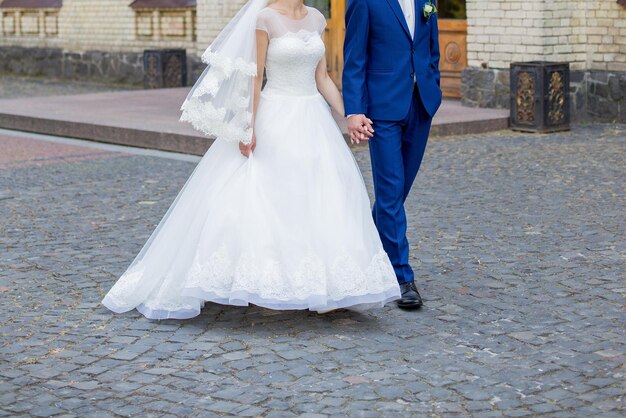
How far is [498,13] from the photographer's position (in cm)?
1492

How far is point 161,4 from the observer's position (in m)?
20.7

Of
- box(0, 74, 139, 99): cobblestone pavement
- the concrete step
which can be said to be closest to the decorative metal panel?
the concrete step

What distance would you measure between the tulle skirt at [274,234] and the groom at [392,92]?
18 centimetres

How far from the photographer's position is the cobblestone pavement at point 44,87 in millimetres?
20203

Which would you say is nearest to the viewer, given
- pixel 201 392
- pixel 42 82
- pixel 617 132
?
pixel 201 392

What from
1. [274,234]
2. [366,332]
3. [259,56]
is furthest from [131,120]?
[366,332]

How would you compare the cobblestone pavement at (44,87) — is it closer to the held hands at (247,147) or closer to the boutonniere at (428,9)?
the held hands at (247,147)

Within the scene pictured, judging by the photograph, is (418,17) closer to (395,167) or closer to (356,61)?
(356,61)

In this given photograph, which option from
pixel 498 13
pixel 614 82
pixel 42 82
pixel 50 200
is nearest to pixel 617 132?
pixel 614 82

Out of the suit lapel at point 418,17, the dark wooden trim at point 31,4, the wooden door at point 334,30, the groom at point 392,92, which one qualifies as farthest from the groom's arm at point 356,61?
the dark wooden trim at point 31,4

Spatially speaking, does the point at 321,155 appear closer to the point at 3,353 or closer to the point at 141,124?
the point at 3,353

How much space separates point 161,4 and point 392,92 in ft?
49.6

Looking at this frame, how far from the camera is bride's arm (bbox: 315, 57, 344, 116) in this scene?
244 inches

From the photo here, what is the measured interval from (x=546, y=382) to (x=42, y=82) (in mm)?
19033
